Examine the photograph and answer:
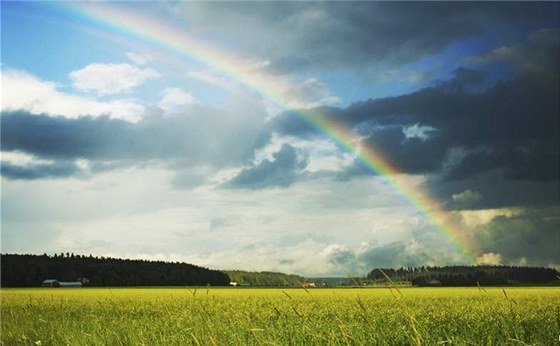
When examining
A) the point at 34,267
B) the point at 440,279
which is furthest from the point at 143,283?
the point at 440,279

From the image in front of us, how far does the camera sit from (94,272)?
120062 millimetres

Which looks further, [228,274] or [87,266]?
[228,274]

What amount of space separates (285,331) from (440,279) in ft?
309

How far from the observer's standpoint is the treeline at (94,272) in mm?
114125

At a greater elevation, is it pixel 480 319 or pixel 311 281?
pixel 311 281

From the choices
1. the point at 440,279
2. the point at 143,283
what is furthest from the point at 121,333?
the point at 143,283

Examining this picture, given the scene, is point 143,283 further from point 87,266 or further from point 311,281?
point 311,281

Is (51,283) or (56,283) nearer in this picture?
(51,283)

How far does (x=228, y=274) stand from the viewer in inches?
6088

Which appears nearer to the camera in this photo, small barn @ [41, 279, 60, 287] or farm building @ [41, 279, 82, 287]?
small barn @ [41, 279, 60, 287]

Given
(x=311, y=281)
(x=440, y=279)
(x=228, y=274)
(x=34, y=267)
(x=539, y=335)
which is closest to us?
(x=311, y=281)

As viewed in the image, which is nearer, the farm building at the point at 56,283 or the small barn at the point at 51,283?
the small barn at the point at 51,283

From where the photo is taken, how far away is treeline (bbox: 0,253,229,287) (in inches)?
4493

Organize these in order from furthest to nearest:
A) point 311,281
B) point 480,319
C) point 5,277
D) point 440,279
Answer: point 5,277 → point 440,279 → point 480,319 → point 311,281
